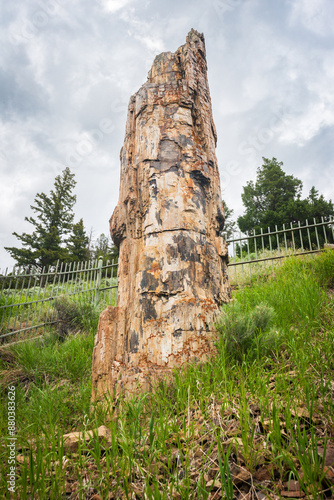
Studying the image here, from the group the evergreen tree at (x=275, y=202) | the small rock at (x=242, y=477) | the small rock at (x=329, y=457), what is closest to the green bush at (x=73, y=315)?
the small rock at (x=242, y=477)

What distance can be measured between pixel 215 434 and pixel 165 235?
4.92 feet

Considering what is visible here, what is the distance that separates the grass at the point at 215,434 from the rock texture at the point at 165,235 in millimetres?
250

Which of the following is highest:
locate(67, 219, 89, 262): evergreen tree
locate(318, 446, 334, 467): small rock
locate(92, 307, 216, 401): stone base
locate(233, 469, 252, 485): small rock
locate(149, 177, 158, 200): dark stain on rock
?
locate(67, 219, 89, 262): evergreen tree

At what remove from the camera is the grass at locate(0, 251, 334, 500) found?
1.13 m

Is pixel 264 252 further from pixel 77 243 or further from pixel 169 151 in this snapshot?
pixel 77 243

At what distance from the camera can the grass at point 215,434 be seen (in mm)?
1129

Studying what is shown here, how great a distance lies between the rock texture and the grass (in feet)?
0.82

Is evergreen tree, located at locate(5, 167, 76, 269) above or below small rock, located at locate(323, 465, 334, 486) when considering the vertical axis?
above

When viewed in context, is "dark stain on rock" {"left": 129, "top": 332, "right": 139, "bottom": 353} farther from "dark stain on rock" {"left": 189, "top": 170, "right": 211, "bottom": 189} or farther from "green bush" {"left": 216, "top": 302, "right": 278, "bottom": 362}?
"dark stain on rock" {"left": 189, "top": 170, "right": 211, "bottom": 189}

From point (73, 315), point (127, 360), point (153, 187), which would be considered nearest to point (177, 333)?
point (127, 360)

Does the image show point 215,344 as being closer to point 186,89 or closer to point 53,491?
point 53,491

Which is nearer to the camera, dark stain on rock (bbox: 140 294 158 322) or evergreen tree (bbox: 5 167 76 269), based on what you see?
dark stain on rock (bbox: 140 294 158 322)

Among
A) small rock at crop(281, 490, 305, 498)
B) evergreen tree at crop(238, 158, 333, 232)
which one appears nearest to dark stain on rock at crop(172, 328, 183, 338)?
small rock at crop(281, 490, 305, 498)

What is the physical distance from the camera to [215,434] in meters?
1.42
